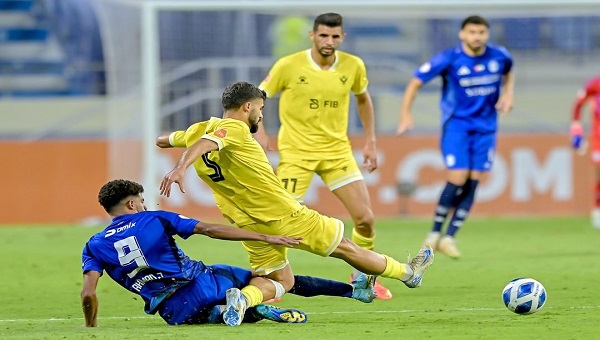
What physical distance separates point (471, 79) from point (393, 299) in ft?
11.8

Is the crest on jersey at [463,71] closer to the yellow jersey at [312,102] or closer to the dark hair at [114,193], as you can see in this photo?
the yellow jersey at [312,102]

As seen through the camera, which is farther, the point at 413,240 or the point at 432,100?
the point at 432,100

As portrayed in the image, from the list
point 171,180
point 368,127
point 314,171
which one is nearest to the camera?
point 171,180

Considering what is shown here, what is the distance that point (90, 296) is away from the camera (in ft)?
22.8

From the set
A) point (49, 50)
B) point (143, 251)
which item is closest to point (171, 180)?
point (143, 251)

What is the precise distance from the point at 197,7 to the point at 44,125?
513 cm

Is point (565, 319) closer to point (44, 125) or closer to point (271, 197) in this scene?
point (271, 197)

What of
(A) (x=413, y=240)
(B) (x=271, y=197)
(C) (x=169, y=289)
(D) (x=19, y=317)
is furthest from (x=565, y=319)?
(A) (x=413, y=240)

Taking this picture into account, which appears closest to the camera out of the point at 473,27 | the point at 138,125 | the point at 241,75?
the point at 473,27

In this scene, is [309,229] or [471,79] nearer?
[309,229]

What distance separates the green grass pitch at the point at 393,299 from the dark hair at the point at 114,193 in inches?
29.1

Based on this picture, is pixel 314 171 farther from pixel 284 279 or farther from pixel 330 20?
pixel 284 279

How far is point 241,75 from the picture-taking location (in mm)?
17562

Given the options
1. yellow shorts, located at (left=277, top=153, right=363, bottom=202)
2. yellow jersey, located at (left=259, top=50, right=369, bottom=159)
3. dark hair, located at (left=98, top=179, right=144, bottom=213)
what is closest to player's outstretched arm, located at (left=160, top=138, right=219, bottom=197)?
dark hair, located at (left=98, top=179, right=144, bottom=213)
